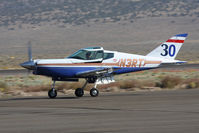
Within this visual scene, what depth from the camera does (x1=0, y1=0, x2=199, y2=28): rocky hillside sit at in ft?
364

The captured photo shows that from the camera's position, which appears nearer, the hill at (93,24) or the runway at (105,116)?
the runway at (105,116)

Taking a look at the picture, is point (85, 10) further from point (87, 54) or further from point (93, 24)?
point (87, 54)

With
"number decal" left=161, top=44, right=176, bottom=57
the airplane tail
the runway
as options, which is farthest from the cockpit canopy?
"number decal" left=161, top=44, right=176, bottom=57

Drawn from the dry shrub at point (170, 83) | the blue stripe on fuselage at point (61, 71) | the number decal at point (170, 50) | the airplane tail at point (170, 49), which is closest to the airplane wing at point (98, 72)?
the blue stripe on fuselage at point (61, 71)

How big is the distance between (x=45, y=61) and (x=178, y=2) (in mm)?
105682

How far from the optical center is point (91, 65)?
63.3ft

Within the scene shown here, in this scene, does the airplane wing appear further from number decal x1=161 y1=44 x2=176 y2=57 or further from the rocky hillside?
the rocky hillside

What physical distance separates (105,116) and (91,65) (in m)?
6.87

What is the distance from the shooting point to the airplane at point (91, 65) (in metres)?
18.8

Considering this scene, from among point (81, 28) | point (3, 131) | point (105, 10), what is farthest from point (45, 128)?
point (105, 10)

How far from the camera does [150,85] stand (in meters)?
24.5

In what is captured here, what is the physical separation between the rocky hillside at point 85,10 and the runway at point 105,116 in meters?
92.2

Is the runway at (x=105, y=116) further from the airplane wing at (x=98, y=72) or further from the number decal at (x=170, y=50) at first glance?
the number decal at (x=170, y=50)

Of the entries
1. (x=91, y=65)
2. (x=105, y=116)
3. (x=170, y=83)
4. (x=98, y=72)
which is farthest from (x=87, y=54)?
(x=105, y=116)
